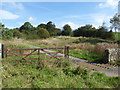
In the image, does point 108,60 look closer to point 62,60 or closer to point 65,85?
point 62,60

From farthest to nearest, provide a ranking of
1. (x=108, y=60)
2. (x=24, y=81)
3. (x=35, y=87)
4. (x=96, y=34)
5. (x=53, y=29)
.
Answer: (x=53, y=29)
(x=96, y=34)
(x=108, y=60)
(x=24, y=81)
(x=35, y=87)

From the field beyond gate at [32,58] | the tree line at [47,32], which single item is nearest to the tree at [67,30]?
the tree line at [47,32]

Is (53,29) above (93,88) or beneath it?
above

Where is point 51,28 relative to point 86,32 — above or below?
above

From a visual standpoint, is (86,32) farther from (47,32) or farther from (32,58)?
(32,58)

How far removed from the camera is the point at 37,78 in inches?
170

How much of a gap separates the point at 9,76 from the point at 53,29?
48582mm

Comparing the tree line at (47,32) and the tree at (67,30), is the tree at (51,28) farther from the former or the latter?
the tree at (67,30)

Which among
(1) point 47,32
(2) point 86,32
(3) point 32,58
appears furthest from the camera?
(2) point 86,32

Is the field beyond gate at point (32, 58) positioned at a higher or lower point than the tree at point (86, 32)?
lower

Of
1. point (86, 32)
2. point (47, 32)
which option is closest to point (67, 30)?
point (86, 32)

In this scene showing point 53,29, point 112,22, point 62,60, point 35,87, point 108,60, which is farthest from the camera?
point 53,29

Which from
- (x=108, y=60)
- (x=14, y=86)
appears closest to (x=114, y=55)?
(x=108, y=60)

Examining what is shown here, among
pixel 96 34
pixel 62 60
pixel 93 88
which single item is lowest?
pixel 93 88
